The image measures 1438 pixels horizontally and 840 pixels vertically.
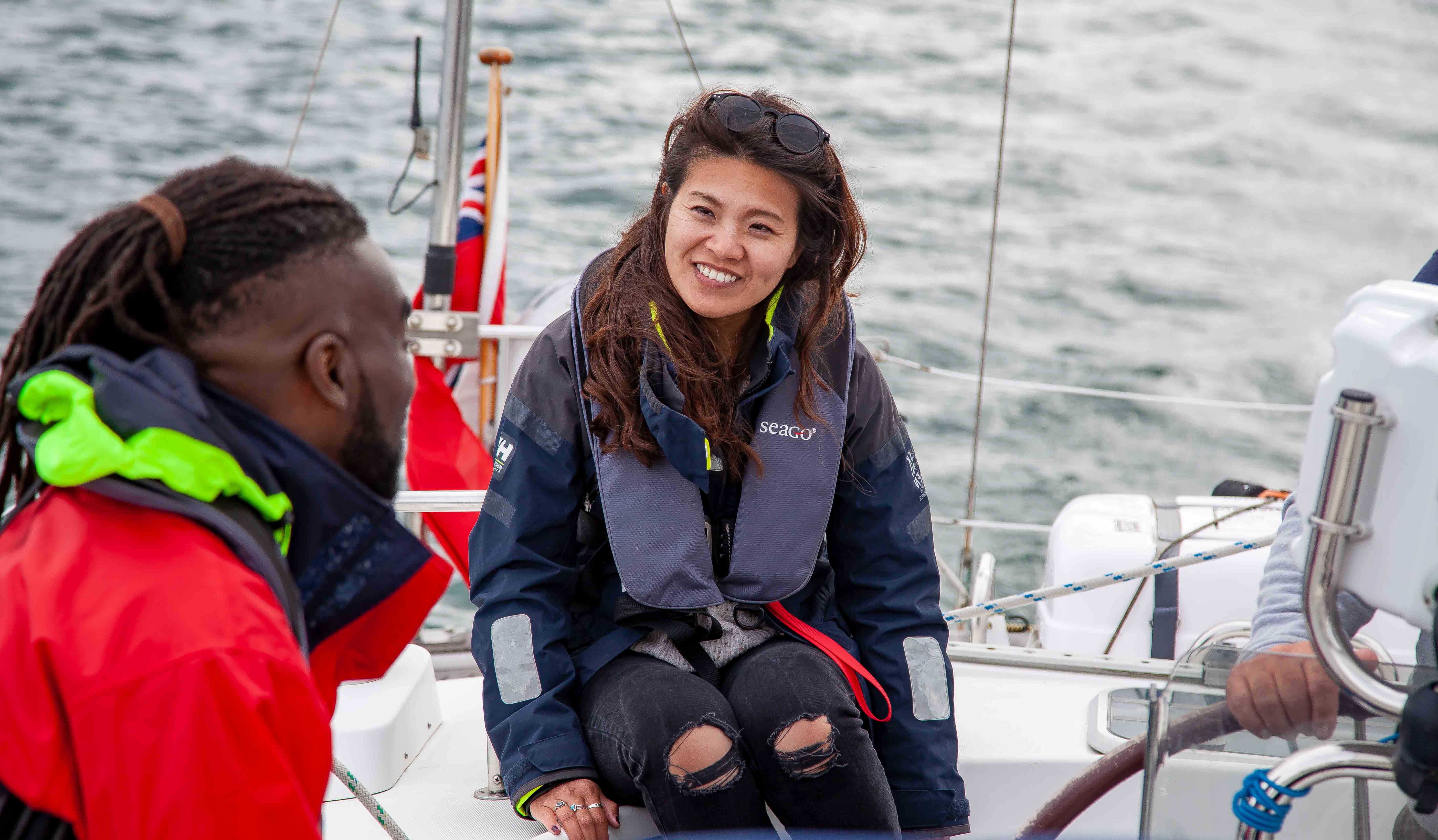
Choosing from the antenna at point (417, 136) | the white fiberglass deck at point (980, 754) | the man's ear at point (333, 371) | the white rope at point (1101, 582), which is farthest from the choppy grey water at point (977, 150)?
the man's ear at point (333, 371)

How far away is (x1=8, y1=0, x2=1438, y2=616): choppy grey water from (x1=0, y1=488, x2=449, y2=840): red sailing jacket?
654cm

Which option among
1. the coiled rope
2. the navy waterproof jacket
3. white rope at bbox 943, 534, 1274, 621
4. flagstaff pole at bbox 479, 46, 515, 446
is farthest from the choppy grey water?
the coiled rope

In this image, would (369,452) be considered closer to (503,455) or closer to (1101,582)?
(503,455)

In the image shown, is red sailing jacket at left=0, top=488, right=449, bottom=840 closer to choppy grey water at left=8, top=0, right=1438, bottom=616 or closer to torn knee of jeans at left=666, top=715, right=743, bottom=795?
torn knee of jeans at left=666, top=715, right=743, bottom=795

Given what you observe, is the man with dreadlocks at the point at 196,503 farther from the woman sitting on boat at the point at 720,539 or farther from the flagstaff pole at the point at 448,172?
the flagstaff pole at the point at 448,172

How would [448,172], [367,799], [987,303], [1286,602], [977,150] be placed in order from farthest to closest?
1. [977,150]
2. [448,172]
3. [987,303]
4. [1286,602]
5. [367,799]

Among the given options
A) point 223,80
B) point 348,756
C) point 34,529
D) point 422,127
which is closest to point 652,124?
point 223,80

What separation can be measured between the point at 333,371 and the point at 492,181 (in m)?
2.01

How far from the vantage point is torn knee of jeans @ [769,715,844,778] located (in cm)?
143

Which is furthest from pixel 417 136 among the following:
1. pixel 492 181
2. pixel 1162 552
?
pixel 1162 552

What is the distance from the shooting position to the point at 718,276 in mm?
1619

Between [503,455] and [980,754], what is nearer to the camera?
[503,455]

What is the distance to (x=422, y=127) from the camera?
113 inches

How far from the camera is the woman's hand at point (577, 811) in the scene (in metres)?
1.43
